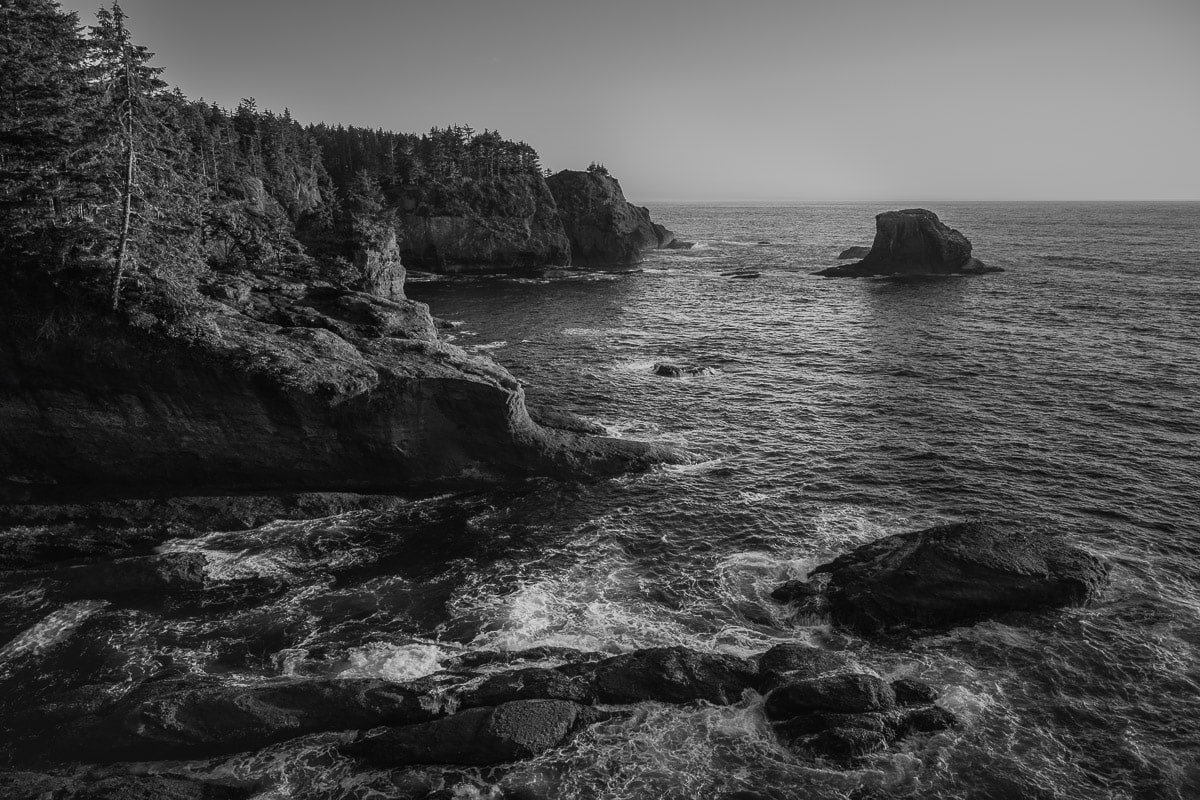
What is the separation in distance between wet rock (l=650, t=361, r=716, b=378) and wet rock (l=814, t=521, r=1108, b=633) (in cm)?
3081

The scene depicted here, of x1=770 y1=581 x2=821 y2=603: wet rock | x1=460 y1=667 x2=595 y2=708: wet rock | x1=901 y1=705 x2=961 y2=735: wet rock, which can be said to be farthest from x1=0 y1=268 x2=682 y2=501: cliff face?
x1=901 y1=705 x2=961 y2=735: wet rock

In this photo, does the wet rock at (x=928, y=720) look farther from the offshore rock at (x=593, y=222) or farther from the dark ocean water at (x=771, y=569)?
the offshore rock at (x=593, y=222)

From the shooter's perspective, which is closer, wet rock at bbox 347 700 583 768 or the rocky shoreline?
the rocky shoreline

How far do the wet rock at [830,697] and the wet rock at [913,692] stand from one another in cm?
50

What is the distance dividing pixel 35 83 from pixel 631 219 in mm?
116955

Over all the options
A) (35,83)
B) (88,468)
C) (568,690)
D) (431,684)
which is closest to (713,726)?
(568,690)

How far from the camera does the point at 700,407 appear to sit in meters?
49.2

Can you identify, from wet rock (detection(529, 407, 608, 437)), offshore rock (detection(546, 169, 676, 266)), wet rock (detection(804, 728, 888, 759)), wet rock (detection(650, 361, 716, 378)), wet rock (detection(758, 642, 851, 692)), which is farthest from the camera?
offshore rock (detection(546, 169, 676, 266))

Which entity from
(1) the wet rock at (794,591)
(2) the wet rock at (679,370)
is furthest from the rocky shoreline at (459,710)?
(2) the wet rock at (679,370)

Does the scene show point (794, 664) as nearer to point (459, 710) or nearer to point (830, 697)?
point (830, 697)

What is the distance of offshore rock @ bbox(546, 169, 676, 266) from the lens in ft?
432

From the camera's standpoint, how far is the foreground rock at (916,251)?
10844 cm

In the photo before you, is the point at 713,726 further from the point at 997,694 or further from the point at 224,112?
the point at 224,112

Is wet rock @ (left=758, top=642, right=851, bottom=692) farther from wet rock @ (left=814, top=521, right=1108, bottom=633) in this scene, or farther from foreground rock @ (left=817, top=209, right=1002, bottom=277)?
foreground rock @ (left=817, top=209, right=1002, bottom=277)
